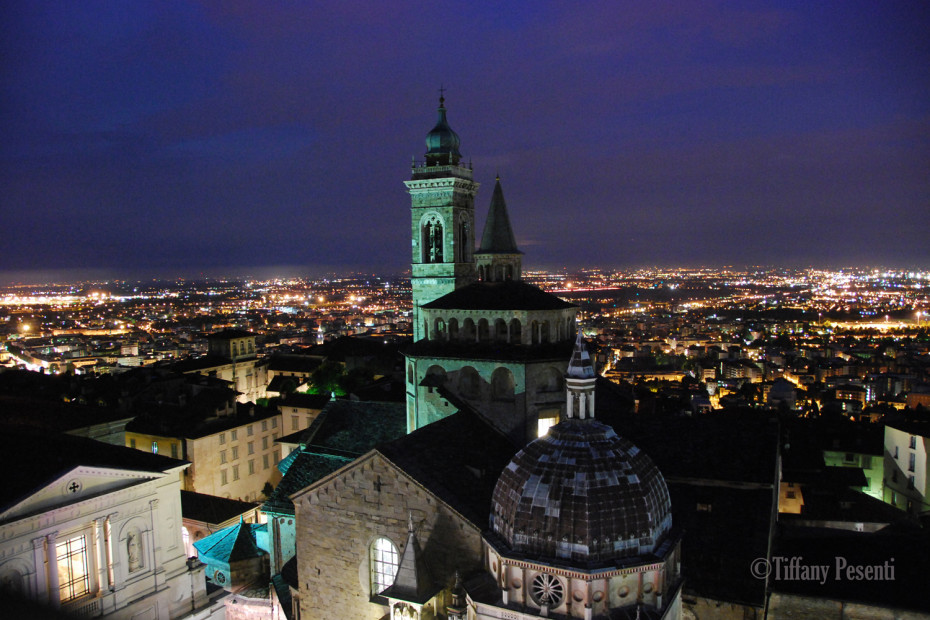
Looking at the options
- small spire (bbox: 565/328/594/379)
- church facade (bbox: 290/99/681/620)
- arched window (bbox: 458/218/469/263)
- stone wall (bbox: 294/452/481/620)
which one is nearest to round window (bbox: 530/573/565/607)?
church facade (bbox: 290/99/681/620)

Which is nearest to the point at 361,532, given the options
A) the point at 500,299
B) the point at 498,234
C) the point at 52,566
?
the point at 52,566

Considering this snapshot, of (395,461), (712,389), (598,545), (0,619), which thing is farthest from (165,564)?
(712,389)

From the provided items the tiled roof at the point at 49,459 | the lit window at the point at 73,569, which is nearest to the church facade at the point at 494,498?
the tiled roof at the point at 49,459

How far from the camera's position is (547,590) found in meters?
17.7

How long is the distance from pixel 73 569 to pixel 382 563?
10.2 metres

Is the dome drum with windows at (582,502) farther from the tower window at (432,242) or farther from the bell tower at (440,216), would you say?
the tower window at (432,242)

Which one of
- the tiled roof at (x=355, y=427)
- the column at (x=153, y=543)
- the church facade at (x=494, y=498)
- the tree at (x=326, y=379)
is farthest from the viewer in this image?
the tree at (x=326, y=379)

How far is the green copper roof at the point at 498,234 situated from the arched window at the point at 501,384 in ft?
26.6

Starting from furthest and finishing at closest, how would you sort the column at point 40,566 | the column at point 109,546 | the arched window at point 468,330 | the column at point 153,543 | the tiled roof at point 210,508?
the tiled roof at point 210,508 < the arched window at point 468,330 < the column at point 153,543 < the column at point 109,546 < the column at point 40,566

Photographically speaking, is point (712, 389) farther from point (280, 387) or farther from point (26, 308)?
point (26, 308)

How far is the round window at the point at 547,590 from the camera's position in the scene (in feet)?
57.7

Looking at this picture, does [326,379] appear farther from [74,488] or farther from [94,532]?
[74,488]

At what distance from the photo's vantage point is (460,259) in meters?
52.9

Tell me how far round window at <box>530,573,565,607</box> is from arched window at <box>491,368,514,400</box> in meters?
11.8
